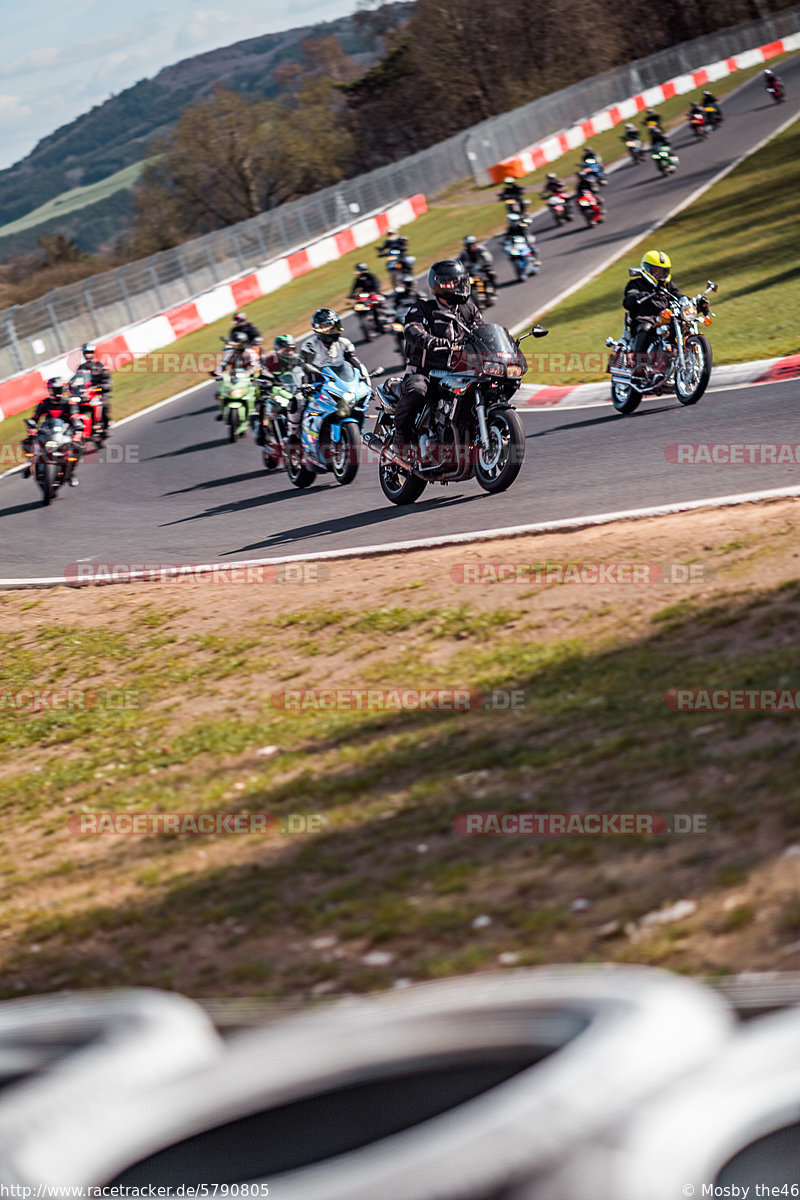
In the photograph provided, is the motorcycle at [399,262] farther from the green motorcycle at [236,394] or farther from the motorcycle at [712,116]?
the motorcycle at [712,116]

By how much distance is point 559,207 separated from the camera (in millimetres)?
36406

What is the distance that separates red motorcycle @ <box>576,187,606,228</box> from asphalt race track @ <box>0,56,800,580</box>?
38.4 feet

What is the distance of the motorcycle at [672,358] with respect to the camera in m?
14.2

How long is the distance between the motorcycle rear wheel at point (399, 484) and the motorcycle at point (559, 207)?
25838 mm

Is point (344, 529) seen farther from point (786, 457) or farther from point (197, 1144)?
point (197, 1144)

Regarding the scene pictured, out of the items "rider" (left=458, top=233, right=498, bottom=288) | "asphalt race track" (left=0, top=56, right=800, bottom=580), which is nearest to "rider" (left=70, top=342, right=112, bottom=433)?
"asphalt race track" (left=0, top=56, right=800, bottom=580)

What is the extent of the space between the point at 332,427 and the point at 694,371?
421 centimetres

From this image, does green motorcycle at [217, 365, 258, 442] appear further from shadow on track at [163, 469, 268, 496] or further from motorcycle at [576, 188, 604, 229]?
motorcycle at [576, 188, 604, 229]
